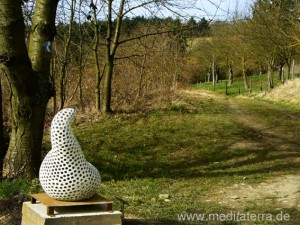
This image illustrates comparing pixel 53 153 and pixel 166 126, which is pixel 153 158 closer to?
pixel 166 126

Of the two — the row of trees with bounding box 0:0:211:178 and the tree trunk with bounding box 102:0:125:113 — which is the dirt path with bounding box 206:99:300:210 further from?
the tree trunk with bounding box 102:0:125:113

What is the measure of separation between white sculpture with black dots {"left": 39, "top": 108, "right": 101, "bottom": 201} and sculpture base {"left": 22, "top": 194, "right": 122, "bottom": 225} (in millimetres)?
96

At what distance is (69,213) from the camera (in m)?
4.48

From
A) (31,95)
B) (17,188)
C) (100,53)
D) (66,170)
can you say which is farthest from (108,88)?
(66,170)

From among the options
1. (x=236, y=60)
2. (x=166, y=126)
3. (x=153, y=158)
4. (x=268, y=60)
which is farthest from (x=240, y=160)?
(x=236, y=60)

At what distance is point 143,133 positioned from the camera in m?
14.4

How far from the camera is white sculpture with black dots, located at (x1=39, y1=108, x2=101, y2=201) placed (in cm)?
452

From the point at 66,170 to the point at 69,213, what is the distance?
41 centimetres

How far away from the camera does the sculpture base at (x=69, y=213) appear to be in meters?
4.33

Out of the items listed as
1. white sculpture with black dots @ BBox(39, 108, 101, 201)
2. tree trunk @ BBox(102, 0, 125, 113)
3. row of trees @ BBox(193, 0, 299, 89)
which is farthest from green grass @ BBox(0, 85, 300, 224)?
row of trees @ BBox(193, 0, 299, 89)

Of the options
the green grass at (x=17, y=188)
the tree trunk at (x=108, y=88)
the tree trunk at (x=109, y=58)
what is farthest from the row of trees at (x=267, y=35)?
the green grass at (x=17, y=188)

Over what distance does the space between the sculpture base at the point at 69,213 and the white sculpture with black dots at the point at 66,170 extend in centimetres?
10

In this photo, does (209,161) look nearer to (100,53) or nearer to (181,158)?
(181,158)

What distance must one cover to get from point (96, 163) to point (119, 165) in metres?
0.53
